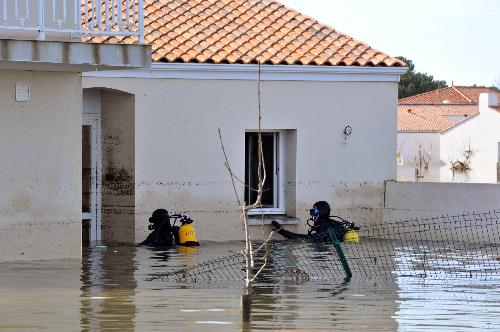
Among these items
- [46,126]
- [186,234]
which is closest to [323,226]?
[186,234]

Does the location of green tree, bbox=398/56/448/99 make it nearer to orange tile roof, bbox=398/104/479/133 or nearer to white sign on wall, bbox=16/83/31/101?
orange tile roof, bbox=398/104/479/133

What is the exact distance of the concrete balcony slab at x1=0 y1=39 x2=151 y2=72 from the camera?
57.5 feet

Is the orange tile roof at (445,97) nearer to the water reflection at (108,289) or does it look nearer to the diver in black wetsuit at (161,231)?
the diver in black wetsuit at (161,231)

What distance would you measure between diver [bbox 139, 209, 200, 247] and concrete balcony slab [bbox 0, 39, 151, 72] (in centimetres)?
432

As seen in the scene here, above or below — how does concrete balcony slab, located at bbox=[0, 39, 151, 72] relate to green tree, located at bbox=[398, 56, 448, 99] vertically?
below

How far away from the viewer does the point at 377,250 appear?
22.3 meters

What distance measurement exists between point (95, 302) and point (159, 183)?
895cm

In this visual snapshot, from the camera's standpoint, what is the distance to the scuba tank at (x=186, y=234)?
22578 mm

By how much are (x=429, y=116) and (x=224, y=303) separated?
69125 millimetres

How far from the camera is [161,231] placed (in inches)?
890

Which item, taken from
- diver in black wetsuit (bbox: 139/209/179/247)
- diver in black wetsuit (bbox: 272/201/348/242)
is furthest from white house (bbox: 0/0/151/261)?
diver in black wetsuit (bbox: 272/201/348/242)

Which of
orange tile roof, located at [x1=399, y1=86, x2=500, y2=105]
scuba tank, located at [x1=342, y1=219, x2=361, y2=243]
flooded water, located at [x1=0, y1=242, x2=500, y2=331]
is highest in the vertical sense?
orange tile roof, located at [x1=399, y1=86, x2=500, y2=105]

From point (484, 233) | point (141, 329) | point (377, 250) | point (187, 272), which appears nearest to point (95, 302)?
point (141, 329)

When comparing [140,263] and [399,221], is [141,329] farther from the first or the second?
[399,221]
